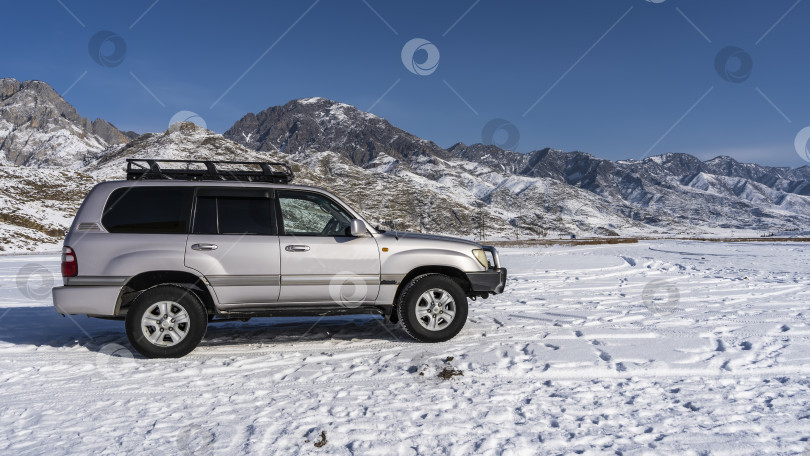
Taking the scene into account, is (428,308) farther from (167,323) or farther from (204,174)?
(204,174)

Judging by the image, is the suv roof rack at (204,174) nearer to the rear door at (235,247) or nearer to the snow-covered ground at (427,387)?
the rear door at (235,247)

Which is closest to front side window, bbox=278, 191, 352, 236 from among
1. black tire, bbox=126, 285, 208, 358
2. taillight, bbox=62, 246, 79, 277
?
black tire, bbox=126, 285, 208, 358

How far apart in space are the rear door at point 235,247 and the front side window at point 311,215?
0.73 feet

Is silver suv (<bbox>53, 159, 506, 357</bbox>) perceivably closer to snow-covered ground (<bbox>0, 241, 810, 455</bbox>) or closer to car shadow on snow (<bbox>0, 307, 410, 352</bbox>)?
snow-covered ground (<bbox>0, 241, 810, 455</bbox>)

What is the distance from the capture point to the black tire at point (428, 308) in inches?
237

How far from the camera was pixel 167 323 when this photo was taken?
5512 millimetres

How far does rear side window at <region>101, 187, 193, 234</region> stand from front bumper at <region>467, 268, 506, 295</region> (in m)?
3.59

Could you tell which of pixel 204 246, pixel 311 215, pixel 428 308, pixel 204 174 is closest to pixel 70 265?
pixel 204 246

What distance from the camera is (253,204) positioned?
5828 millimetres

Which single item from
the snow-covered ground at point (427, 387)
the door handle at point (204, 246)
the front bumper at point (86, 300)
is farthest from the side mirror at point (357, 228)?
the front bumper at point (86, 300)

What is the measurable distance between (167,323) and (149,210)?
4.40 feet

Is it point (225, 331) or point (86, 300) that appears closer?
point (86, 300)

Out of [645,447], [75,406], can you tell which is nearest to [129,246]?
[75,406]

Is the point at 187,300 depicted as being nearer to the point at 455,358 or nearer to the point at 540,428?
the point at 455,358
